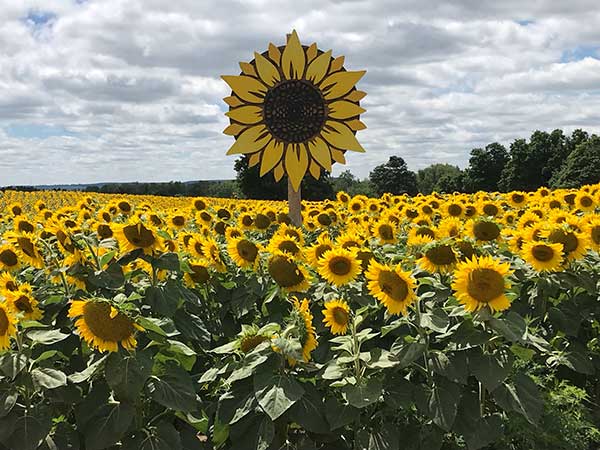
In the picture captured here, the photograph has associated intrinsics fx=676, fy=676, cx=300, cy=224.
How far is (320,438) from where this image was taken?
3115 millimetres

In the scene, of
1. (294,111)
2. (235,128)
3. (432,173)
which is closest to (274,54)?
(294,111)

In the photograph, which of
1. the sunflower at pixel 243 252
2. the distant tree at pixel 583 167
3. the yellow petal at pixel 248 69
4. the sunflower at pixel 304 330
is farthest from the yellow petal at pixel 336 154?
the distant tree at pixel 583 167

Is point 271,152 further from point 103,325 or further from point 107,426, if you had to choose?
point 107,426

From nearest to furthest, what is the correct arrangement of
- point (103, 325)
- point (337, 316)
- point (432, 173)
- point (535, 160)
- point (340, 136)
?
point (103, 325)
point (337, 316)
point (340, 136)
point (535, 160)
point (432, 173)

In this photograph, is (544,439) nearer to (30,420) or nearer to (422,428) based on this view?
(422,428)

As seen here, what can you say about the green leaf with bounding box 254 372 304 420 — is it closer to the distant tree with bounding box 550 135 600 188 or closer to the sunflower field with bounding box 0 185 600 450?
the sunflower field with bounding box 0 185 600 450

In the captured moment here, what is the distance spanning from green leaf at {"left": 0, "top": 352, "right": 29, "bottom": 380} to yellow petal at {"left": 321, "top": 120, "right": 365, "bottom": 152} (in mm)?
3057

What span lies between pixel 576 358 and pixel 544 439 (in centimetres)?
73

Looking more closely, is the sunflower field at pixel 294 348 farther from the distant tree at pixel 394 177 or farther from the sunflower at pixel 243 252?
the distant tree at pixel 394 177

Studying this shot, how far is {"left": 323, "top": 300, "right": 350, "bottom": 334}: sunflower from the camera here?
10.0 feet

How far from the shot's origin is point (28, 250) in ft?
11.9

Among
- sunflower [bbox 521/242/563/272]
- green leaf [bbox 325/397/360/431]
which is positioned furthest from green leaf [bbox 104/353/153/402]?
sunflower [bbox 521/242/563/272]

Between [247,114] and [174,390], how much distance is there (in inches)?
112

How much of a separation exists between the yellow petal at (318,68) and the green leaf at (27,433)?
3328 mm
